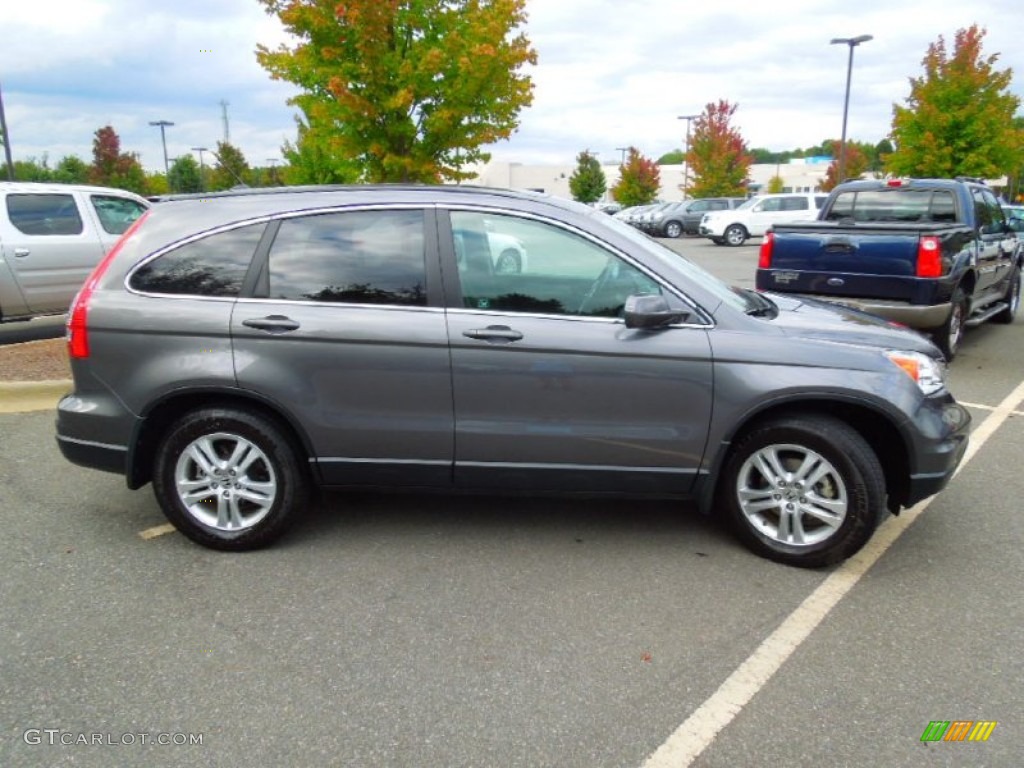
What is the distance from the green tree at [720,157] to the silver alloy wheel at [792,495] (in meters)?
41.4

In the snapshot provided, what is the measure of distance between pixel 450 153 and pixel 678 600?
8.16 m

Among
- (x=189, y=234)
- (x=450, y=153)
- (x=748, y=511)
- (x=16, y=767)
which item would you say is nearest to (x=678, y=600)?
(x=748, y=511)

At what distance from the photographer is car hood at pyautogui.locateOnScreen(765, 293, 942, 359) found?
140 inches

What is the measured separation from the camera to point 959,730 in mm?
2494

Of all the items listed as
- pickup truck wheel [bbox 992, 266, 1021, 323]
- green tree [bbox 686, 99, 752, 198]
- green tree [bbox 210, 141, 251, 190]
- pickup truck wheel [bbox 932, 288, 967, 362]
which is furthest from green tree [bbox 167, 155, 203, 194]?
pickup truck wheel [bbox 932, 288, 967, 362]

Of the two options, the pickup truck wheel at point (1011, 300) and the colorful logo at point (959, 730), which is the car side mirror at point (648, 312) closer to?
the colorful logo at point (959, 730)

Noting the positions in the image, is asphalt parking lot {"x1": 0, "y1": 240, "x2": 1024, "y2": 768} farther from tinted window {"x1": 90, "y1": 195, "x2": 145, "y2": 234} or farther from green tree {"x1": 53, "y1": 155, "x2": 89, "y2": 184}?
green tree {"x1": 53, "y1": 155, "x2": 89, "y2": 184}

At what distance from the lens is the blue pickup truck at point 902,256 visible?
7047mm

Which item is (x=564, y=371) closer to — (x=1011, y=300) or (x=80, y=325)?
(x=80, y=325)

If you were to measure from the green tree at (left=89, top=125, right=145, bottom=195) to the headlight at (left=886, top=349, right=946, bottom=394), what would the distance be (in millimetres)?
48117

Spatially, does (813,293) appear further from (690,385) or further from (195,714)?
(195,714)

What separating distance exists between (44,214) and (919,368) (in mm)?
9447

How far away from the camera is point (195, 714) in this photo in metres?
2.57

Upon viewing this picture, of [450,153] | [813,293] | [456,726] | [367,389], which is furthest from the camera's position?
[450,153]
